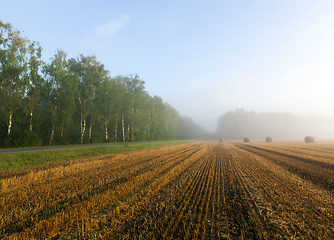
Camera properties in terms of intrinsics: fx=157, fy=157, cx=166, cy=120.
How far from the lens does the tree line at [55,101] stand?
870 inches

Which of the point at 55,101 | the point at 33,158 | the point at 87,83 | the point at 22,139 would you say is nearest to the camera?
the point at 33,158

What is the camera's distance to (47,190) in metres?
6.80

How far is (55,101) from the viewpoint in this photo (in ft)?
90.3

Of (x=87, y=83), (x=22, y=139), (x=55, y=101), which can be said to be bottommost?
(x=22, y=139)

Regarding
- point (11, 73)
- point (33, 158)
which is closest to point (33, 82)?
point (11, 73)

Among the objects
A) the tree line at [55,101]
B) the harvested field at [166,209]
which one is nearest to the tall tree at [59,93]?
the tree line at [55,101]

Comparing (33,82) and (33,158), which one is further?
(33,82)

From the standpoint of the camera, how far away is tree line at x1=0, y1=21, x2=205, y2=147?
2209cm

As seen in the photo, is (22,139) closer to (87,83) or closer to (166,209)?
(87,83)

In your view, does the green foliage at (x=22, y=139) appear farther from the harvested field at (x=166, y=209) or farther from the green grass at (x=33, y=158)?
the harvested field at (x=166, y=209)

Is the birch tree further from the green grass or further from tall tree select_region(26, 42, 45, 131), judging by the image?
the green grass

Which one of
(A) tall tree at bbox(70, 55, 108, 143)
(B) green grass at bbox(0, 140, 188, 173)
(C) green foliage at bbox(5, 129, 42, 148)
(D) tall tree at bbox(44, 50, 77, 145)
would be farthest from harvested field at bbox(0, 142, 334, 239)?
(A) tall tree at bbox(70, 55, 108, 143)

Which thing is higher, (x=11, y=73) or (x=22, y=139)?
(x=11, y=73)

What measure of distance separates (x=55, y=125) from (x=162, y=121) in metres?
42.1
